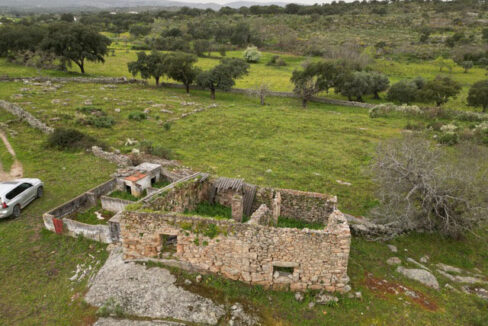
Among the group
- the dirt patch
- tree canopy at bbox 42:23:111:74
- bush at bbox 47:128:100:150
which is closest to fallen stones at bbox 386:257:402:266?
the dirt patch

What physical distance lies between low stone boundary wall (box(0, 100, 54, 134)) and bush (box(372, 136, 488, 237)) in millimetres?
26467

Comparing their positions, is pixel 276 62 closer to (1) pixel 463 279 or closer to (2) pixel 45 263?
(1) pixel 463 279

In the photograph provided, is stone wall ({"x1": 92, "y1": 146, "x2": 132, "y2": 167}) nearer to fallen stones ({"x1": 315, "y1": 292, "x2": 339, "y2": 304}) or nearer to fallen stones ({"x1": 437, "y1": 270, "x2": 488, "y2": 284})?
fallen stones ({"x1": 315, "y1": 292, "x2": 339, "y2": 304})

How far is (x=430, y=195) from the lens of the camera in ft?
48.2

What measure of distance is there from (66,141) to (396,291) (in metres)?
24.1

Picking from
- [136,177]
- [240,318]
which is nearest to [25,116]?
[136,177]

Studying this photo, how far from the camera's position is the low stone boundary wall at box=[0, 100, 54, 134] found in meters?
27.5

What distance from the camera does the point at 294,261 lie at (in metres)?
10.8

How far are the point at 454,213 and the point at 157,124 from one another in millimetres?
26892

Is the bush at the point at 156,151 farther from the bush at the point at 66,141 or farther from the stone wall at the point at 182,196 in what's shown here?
the stone wall at the point at 182,196

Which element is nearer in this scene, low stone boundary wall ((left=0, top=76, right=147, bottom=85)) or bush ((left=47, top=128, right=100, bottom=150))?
bush ((left=47, top=128, right=100, bottom=150))

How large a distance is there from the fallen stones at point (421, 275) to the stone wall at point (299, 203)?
371 cm

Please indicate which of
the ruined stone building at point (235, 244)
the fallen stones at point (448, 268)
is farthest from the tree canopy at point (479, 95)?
the ruined stone building at point (235, 244)

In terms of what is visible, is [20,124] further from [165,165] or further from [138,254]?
[138,254]
